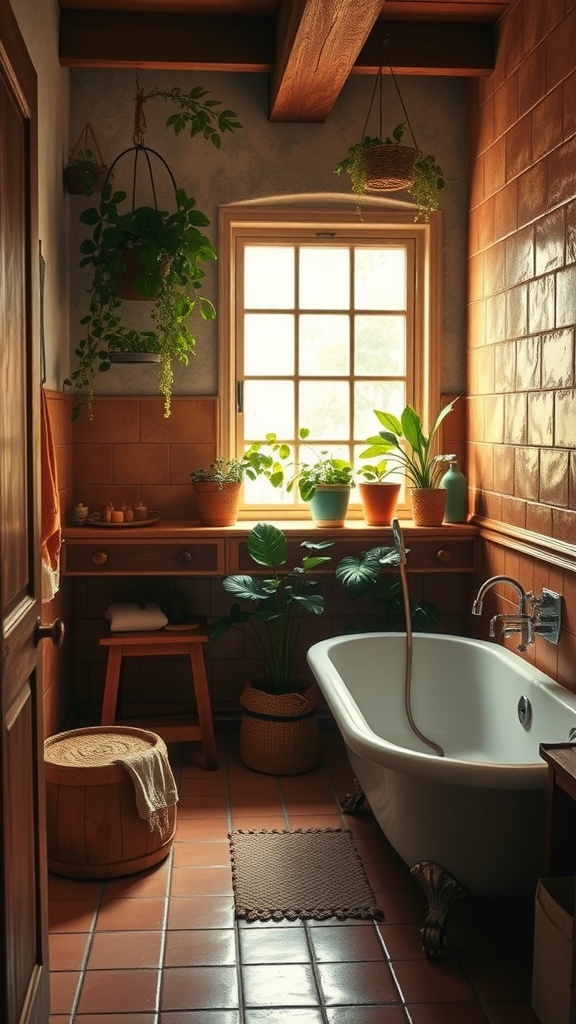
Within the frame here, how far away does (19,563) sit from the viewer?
6.93 ft

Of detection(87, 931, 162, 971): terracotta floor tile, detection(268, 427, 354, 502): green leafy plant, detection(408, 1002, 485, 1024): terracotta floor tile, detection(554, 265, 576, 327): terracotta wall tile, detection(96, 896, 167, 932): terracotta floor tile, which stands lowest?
detection(96, 896, 167, 932): terracotta floor tile

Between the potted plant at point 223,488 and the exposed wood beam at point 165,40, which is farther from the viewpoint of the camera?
the potted plant at point 223,488

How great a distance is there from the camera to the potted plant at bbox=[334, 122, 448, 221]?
4.14 meters

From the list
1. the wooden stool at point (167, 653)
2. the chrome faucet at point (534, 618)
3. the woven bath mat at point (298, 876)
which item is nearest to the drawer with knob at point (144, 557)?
the wooden stool at point (167, 653)

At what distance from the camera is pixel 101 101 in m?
4.54

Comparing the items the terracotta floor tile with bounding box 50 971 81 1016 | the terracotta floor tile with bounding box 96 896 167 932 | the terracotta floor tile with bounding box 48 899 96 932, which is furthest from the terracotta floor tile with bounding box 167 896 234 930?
the terracotta floor tile with bounding box 50 971 81 1016

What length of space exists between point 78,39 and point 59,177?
0.54 m

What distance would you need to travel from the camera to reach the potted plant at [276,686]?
4.14 metres

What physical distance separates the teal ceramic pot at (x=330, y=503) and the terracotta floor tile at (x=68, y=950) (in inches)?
82.2

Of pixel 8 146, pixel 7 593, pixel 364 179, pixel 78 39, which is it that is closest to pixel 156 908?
pixel 7 593

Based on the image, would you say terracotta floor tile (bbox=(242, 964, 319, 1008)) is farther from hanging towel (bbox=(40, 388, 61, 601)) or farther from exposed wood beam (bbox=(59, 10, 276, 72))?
exposed wood beam (bbox=(59, 10, 276, 72))

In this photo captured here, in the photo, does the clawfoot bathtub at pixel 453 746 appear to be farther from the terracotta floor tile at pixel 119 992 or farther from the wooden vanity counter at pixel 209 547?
the terracotta floor tile at pixel 119 992

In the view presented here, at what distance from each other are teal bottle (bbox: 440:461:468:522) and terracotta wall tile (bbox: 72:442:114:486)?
58.1 inches

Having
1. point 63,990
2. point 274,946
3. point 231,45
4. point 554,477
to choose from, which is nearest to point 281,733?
point 274,946
